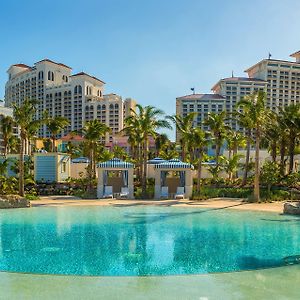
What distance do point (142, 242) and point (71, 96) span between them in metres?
107

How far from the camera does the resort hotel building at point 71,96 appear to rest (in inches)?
4537

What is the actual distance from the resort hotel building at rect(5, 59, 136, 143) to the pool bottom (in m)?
104

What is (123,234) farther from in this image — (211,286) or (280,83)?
(280,83)

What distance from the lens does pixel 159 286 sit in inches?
357

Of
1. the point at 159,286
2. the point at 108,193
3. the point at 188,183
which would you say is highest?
the point at 188,183

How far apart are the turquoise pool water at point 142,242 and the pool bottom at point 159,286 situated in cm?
64

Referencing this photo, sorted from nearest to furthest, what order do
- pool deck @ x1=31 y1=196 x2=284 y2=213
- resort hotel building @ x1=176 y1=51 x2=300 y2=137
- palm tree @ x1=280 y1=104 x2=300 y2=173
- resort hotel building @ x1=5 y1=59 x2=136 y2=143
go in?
pool deck @ x1=31 y1=196 x2=284 y2=213 < palm tree @ x1=280 y1=104 x2=300 y2=173 < resort hotel building @ x1=176 y1=51 x2=300 y2=137 < resort hotel building @ x1=5 y1=59 x2=136 y2=143

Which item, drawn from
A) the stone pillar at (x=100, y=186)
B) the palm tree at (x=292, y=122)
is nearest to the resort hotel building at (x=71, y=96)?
the stone pillar at (x=100, y=186)

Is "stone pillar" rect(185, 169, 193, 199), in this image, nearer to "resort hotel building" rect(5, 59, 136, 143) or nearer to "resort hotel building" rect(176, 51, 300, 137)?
"resort hotel building" rect(176, 51, 300, 137)

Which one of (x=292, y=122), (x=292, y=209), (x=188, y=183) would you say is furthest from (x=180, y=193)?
(x=292, y=122)

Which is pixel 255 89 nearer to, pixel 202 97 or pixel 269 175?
pixel 202 97

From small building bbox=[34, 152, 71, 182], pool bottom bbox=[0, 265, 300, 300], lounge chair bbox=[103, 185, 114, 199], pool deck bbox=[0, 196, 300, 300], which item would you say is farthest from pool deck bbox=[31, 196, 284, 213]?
pool bottom bbox=[0, 265, 300, 300]

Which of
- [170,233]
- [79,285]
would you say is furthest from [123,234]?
[79,285]

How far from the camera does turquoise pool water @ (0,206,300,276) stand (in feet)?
36.3
